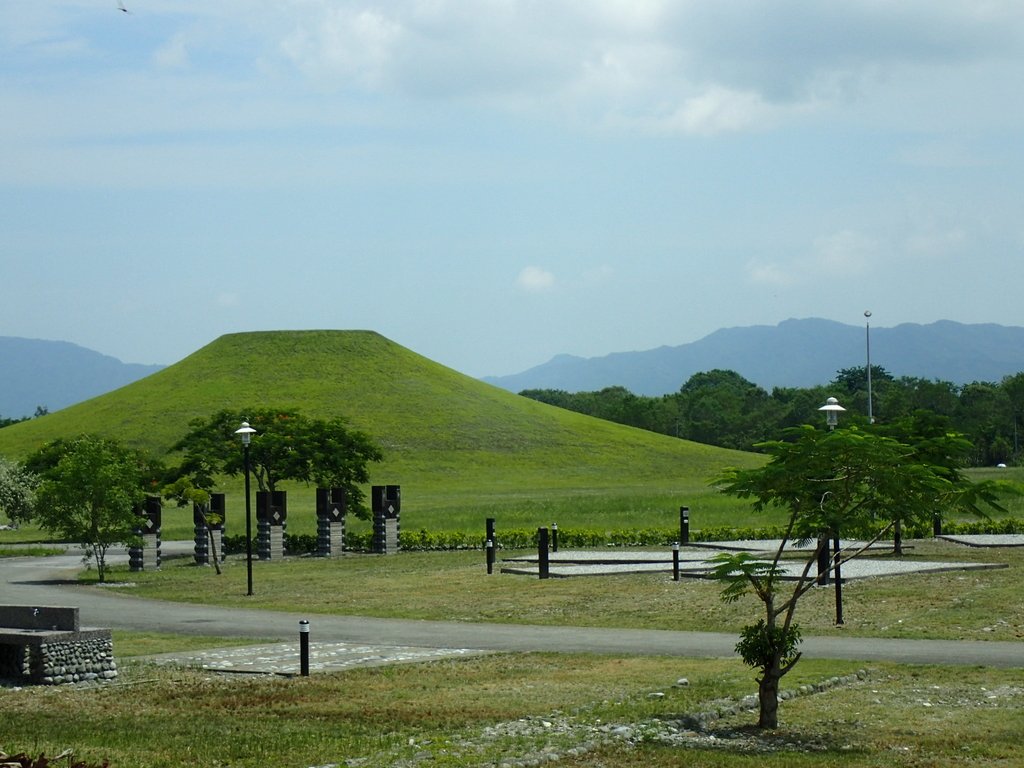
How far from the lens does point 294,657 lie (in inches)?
905

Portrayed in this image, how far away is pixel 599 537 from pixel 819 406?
115857 mm

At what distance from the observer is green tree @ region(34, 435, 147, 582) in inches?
1644

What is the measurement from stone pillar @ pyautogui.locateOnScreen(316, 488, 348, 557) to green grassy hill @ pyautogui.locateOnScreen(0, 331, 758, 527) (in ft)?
102

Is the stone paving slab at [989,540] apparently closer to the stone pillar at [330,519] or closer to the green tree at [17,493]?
the stone pillar at [330,519]

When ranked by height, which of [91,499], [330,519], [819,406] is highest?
[819,406]

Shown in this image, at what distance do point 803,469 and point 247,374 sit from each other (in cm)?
12264

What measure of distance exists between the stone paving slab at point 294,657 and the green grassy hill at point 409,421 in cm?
6000

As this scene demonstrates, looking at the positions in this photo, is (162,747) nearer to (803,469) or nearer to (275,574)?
(803,469)

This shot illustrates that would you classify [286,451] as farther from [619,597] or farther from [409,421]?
[409,421]

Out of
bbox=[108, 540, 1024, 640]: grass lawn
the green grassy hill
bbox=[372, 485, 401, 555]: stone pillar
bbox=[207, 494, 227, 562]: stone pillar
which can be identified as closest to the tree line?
the green grassy hill

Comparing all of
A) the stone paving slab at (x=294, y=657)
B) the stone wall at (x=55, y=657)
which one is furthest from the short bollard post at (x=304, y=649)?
the stone wall at (x=55, y=657)

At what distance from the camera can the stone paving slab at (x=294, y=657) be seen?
21797 mm

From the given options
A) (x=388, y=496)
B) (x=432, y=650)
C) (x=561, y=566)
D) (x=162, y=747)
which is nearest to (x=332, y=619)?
(x=432, y=650)

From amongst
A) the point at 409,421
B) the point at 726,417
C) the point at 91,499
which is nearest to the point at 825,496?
the point at 91,499
